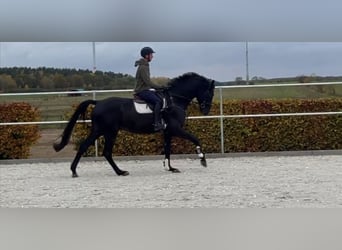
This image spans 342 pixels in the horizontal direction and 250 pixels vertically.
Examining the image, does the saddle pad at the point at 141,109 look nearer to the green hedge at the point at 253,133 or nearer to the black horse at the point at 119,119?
the black horse at the point at 119,119

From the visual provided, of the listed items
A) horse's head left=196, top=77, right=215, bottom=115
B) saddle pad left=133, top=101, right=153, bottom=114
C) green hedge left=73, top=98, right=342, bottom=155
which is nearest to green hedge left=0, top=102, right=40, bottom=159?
green hedge left=73, top=98, right=342, bottom=155

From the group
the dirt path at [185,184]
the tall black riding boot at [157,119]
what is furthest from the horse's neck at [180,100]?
the dirt path at [185,184]

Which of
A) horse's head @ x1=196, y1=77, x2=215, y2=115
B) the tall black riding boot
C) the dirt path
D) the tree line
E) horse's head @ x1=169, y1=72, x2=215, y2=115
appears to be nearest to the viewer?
the tree line

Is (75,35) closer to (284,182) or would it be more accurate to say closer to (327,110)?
(284,182)

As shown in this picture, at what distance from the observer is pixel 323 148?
24.1 feet

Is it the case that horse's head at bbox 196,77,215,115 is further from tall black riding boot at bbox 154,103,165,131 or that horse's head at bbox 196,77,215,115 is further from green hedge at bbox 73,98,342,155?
green hedge at bbox 73,98,342,155

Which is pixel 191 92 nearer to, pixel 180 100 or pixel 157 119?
pixel 180 100

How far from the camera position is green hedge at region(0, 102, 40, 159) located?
7215mm

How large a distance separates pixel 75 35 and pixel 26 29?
0.04 m

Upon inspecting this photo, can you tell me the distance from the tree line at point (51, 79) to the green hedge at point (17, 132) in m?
6.89

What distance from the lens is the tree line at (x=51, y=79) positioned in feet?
1.42

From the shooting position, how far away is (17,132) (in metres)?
7.28

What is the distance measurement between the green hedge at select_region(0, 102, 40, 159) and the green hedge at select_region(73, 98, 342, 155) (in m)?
0.69

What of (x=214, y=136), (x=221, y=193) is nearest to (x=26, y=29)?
(x=221, y=193)
